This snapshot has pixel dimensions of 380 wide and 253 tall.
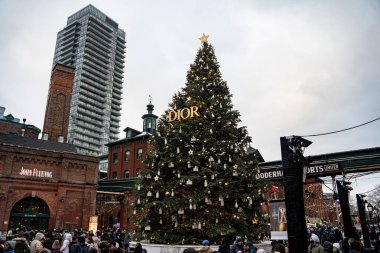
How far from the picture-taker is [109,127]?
13500 centimetres

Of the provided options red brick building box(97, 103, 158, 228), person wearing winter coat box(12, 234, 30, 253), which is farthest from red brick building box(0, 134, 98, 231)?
person wearing winter coat box(12, 234, 30, 253)

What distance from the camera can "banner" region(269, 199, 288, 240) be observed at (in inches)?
508

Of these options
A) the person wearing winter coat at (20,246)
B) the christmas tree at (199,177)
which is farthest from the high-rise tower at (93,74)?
the person wearing winter coat at (20,246)

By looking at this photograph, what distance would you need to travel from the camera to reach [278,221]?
13281 mm

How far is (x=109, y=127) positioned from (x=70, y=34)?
48871mm

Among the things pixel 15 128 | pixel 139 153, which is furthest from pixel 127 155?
pixel 15 128

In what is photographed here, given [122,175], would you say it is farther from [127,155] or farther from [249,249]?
[249,249]

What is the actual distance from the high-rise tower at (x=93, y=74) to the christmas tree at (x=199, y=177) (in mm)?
106897

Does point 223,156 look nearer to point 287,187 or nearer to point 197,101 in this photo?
point 197,101

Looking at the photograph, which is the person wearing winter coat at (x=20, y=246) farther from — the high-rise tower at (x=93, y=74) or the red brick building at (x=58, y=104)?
the high-rise tower at (x=93, y=74)

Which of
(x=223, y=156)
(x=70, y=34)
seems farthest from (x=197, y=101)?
(x=70, y=34)

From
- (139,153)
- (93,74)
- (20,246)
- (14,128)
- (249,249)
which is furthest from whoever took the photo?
(93,74)

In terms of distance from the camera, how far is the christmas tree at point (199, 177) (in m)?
14.4

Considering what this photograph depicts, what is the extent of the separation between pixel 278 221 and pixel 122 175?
124 feet
